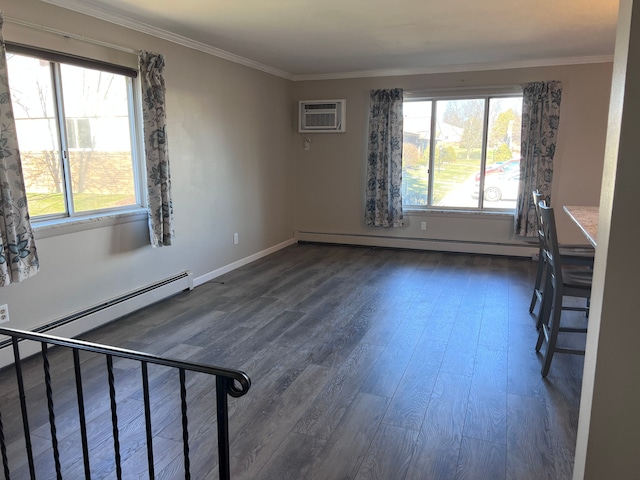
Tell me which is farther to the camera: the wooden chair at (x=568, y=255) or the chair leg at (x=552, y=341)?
the wooden chair at (x=568, y=255)

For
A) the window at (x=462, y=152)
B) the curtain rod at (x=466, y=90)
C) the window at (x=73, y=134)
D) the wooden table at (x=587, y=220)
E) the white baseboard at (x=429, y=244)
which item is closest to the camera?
the wooden table at (x=587, y=220)

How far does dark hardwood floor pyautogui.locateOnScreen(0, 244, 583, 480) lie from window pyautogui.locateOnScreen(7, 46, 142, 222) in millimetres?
1002

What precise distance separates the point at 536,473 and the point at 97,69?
3.70 m

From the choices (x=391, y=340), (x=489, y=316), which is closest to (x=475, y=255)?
(x=489, y=316)

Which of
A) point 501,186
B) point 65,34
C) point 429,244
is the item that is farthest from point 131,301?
point 501,186

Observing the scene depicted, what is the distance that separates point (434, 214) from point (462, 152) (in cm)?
87

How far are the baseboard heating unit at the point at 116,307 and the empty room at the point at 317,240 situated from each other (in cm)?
2

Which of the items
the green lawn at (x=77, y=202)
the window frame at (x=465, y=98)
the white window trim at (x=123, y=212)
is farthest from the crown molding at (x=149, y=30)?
the window frame at (x=465, y=98)

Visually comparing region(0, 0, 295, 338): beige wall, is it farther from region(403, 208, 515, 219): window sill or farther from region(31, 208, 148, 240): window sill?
region(403, 208, 515, 219): window sill

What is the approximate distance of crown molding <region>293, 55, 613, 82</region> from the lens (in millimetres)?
5013

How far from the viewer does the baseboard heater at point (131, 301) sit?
312 centimetres

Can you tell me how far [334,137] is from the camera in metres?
6.21

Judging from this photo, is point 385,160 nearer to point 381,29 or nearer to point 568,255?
point 381,29

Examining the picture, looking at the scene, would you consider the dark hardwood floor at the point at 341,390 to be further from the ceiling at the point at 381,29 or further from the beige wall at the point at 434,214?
the ceiling at the point at 381,29
